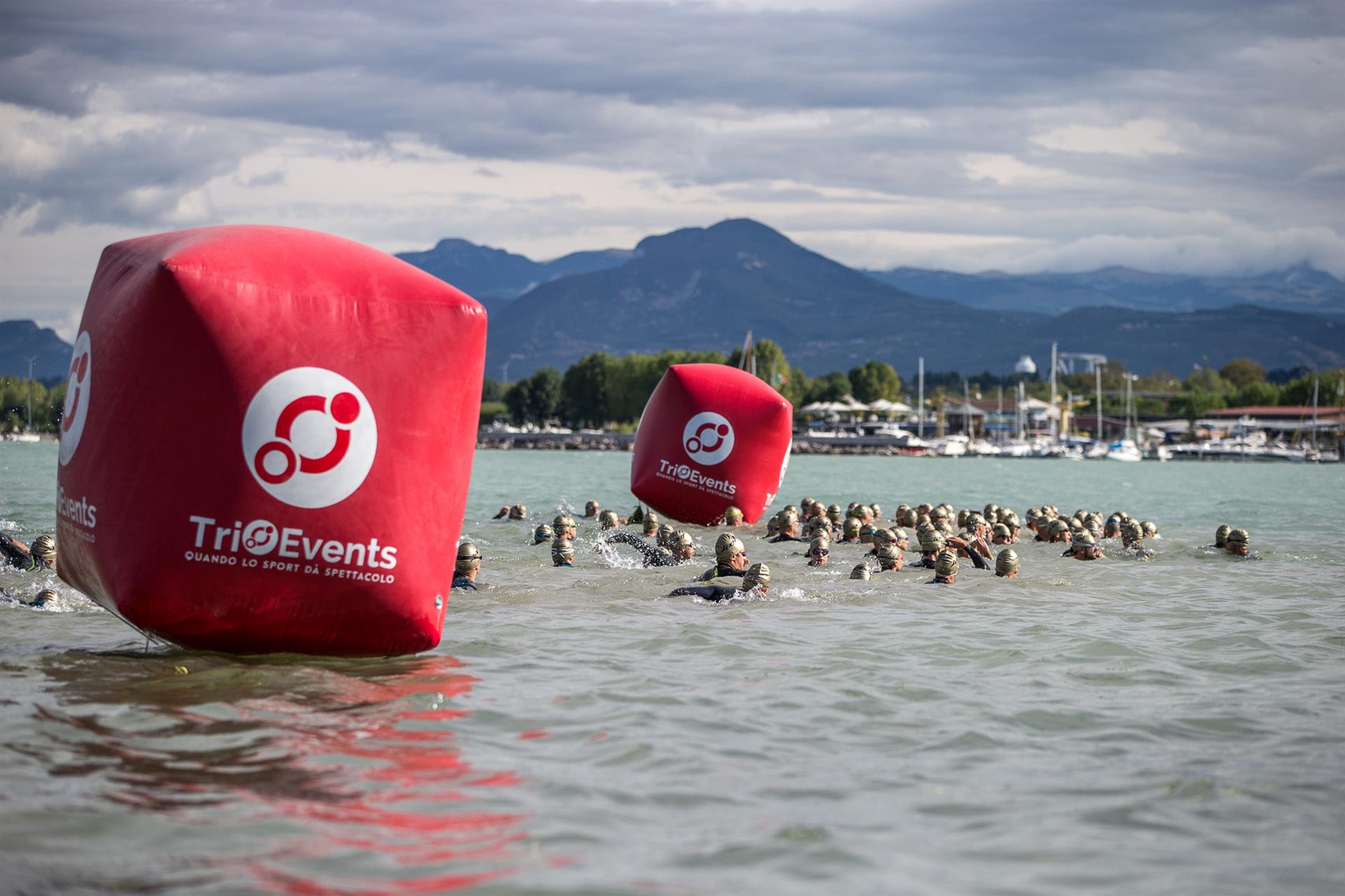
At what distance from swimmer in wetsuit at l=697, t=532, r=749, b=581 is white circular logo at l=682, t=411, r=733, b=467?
6359 mm

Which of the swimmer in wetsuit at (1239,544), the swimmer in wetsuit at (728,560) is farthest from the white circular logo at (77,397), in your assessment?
the swimmer in wetsuit at (1239,544)

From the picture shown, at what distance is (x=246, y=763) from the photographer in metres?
7.56

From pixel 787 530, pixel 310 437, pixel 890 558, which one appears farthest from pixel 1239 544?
pixel 310 437

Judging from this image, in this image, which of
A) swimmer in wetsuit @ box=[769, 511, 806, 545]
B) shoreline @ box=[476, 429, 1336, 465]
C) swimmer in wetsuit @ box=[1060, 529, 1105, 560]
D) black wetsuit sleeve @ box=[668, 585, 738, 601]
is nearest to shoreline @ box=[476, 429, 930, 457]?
shoreline @ box=[476, 429, 1336, 465]

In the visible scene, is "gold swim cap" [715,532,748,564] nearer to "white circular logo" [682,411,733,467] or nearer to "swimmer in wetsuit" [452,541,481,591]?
"swimmer in wetsuit" [452,541,481,591]

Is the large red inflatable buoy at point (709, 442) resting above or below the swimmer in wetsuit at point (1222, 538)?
above

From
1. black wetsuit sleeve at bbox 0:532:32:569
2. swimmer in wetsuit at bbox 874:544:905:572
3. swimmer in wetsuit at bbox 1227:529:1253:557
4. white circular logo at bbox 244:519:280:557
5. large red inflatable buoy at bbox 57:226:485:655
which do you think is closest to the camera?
large red inflatable buoy at bbox 57:226:485:655

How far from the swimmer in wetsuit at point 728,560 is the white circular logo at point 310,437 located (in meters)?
7.80

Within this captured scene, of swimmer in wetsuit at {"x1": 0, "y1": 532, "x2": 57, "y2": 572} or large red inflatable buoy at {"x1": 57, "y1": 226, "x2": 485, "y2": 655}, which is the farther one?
swimmer in wetsuit at {"x1": 0, "y1": 532, "x2": 57, "y2": 572}

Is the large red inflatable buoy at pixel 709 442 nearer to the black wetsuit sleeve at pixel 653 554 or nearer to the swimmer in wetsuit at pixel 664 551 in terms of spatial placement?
the swimmer in wetsuit at pixel 664 551

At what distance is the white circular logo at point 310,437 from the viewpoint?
28.9 ft

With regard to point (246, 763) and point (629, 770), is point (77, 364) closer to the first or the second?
point (246, 763)

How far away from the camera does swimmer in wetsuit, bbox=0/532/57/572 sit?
16.8 m

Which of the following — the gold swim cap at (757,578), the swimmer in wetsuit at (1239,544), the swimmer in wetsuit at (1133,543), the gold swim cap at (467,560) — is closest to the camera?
the gold swim cap at (757,578)
